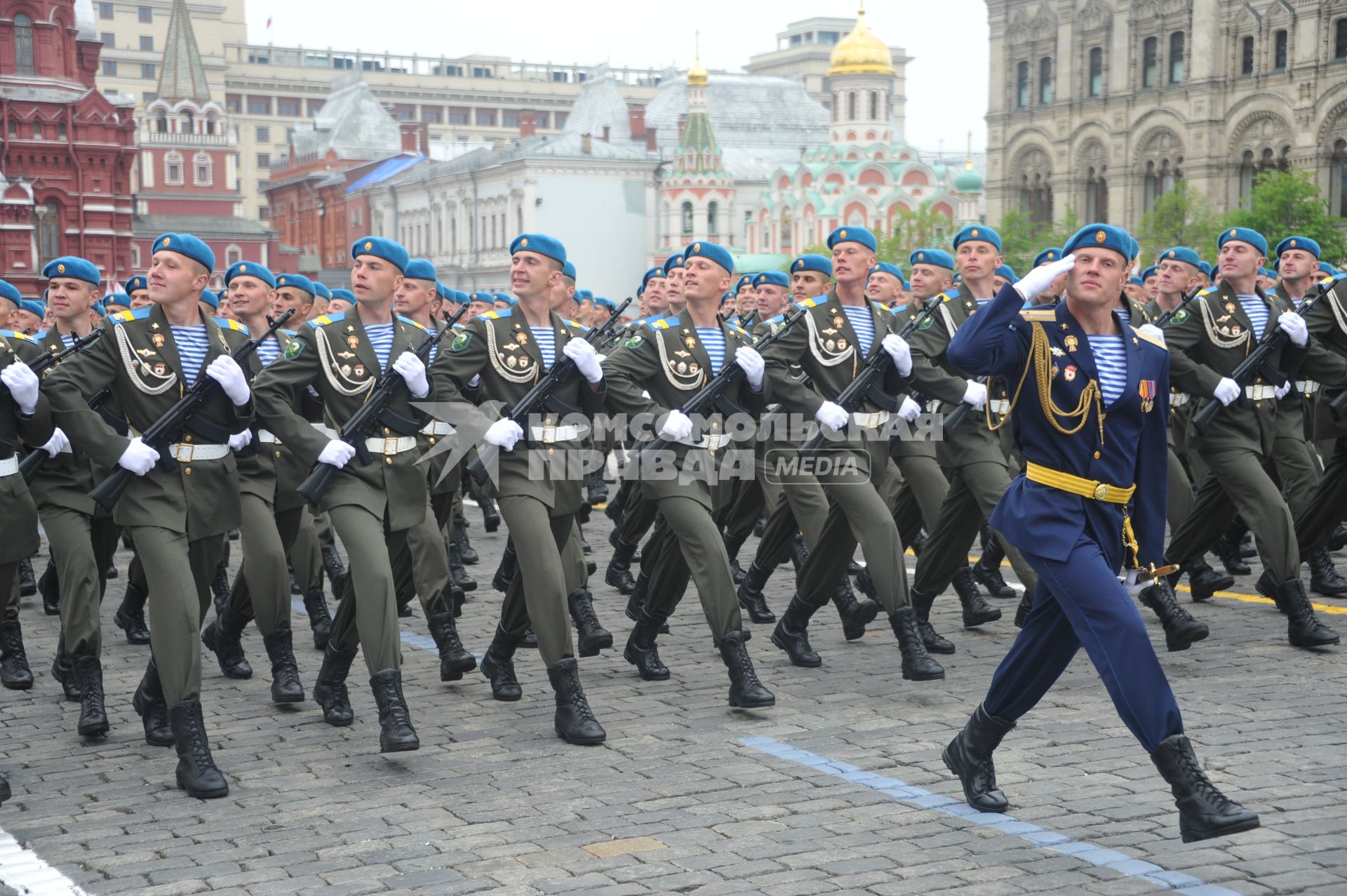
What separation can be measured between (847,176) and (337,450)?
67302 mm

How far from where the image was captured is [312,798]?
6.13 m

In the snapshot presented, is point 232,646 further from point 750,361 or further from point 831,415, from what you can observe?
point 831,415

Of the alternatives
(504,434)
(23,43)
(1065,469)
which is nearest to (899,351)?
(504,434)

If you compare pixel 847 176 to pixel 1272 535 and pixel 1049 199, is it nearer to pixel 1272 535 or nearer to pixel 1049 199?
pixel 1049 199

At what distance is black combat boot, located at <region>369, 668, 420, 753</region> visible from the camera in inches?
258

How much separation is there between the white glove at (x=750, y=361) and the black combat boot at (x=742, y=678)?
128 centimetres

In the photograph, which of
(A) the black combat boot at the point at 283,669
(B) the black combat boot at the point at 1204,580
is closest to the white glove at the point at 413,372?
(A) the black combat boot at the point at 283,669

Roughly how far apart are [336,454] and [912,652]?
2971mm

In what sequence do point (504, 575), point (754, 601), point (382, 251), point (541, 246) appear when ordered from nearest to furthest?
point (382, 251)
point (541, 246)
point (754, 601)
point (504, 575)

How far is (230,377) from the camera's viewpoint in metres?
6.66

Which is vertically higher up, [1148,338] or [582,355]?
[1148,338]

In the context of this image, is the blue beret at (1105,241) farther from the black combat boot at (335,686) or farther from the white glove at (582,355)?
the black combat boot at (335,686)

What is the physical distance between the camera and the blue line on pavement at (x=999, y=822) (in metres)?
5.05

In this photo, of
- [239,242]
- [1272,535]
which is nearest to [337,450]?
[1272,535]
